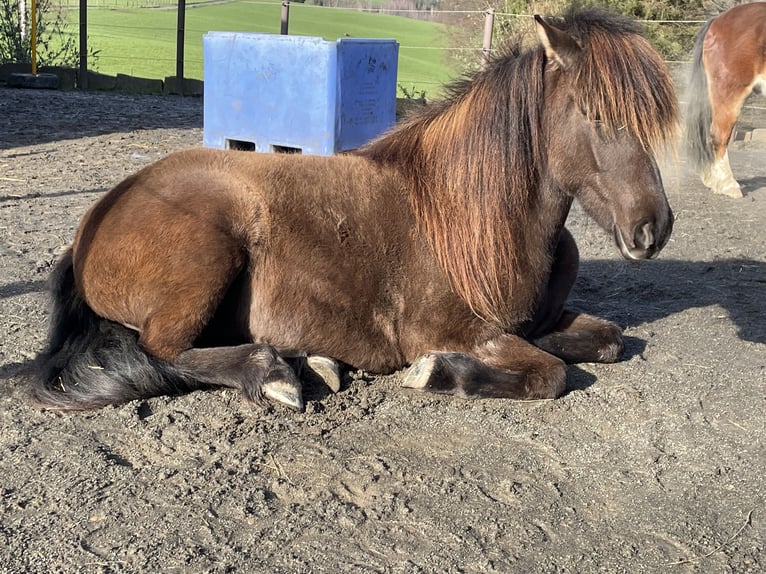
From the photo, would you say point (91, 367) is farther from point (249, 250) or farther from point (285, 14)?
point (285, 14)

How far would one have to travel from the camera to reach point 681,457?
3414mm

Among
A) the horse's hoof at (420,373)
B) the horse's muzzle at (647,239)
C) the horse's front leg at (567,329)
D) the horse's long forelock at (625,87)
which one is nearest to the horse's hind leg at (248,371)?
the horse's hoof at (420,373)

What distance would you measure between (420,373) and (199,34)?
3488cm

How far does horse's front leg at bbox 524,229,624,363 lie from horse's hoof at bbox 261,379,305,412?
1293mm

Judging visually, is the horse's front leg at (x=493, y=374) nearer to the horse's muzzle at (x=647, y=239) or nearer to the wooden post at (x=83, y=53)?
the horse's muzzle at (x=647, y=239)

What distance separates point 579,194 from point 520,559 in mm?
1737

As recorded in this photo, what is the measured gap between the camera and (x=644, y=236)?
3502mm

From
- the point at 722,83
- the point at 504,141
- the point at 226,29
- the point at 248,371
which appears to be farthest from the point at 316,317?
the point at 226,29

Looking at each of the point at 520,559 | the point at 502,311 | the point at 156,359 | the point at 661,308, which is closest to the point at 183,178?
the point at 156,359

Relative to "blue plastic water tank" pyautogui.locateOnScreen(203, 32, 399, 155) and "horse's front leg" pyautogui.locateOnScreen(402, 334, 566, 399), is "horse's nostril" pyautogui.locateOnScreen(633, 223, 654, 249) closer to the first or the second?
"horse's front leg" pyautogui.locateOnScreen(402, 334, 566, 399)

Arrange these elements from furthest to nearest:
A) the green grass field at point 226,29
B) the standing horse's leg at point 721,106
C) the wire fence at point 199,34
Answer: the green grass field at point 226,29, the wire fence at point 199,34, the standing horse's leg at point 721,106

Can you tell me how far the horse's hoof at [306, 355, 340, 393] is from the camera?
383cm

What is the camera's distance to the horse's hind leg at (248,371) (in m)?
3.56

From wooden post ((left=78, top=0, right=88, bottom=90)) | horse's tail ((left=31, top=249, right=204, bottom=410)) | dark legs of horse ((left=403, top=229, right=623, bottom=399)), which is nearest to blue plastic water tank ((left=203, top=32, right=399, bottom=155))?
dark legs of horse ((left=403, top=229, right=623, bottom=399))
